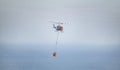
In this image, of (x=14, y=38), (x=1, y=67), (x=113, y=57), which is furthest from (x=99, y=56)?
(x=1, y=67)

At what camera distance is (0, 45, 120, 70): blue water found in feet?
6.57

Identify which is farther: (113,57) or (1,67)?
(113,57)

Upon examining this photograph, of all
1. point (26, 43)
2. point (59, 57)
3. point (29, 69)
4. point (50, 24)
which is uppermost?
point (50, 24)

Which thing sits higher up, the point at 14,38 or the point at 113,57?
the point at 14,38

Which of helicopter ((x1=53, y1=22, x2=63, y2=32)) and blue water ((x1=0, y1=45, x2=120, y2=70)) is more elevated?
helicopter ((x1=53, y1=22, x2=63, y2=32))

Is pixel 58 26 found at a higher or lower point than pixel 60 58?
higher

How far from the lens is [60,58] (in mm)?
2080

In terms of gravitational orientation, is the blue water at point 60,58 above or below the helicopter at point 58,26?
below

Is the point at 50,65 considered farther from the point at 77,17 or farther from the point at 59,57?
the point at 77,17

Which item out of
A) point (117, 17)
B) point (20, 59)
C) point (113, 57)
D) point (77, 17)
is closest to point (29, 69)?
point (20, 59)

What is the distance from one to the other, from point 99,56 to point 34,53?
0.85 m

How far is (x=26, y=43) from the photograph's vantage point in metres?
2.03

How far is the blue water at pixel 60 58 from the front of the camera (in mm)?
2004

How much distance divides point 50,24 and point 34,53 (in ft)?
1.36
